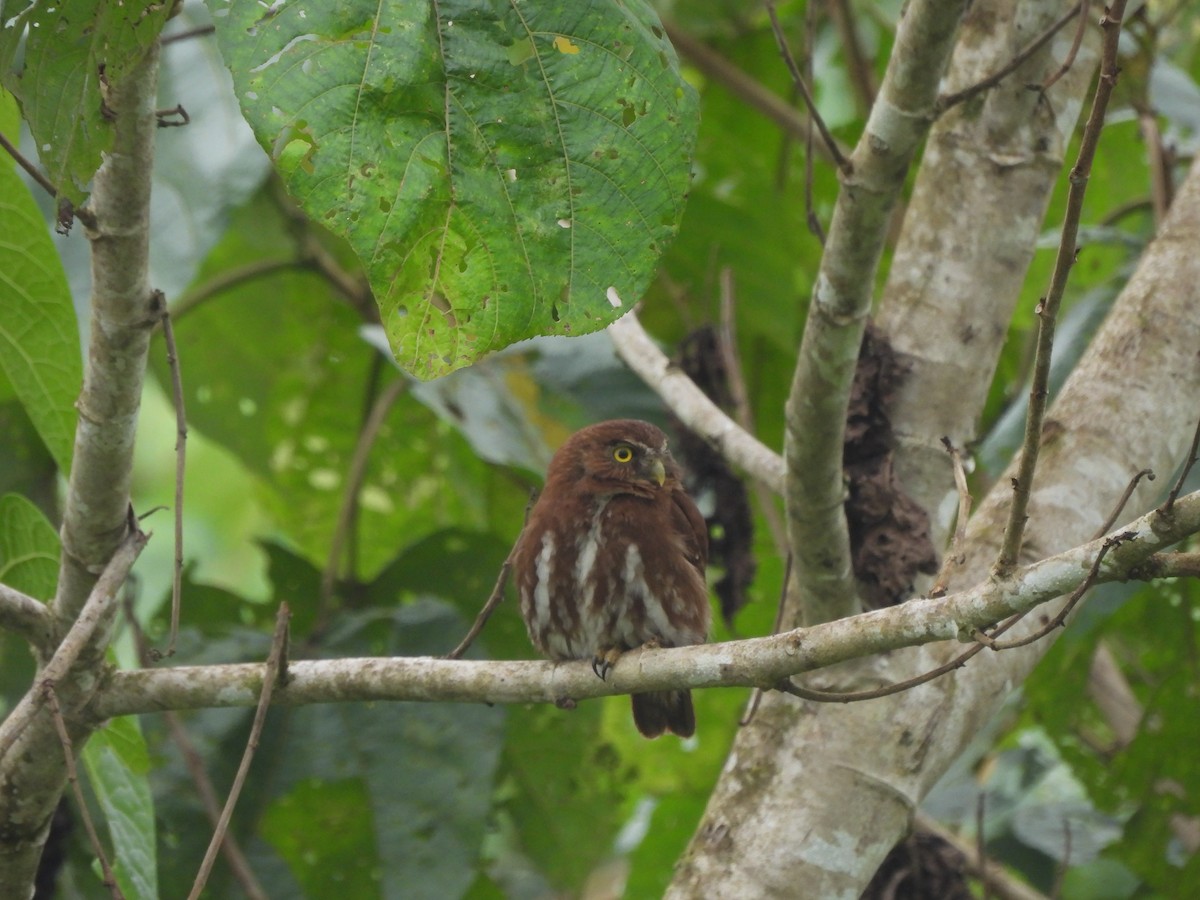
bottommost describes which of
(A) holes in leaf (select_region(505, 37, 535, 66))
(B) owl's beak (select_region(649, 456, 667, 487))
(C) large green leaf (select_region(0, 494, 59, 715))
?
(C) large green leaf (select_region(0, 494, 59, 715))

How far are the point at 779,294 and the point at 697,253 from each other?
422 mm

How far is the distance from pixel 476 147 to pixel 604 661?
1704mm

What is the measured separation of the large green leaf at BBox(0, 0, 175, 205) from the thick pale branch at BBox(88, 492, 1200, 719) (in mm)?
1066

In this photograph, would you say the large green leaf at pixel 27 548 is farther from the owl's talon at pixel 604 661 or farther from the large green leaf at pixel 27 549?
the owl's talon at pixel 604 661

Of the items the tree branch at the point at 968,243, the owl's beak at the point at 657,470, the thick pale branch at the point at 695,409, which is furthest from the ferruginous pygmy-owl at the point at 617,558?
the tree branch at the point at 968,243

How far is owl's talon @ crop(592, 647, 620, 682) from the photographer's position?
106 inches

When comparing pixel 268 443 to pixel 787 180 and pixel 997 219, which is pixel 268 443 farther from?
pixel 997 219

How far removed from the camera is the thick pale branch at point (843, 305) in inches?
82.7

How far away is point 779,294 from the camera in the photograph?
16.7ft

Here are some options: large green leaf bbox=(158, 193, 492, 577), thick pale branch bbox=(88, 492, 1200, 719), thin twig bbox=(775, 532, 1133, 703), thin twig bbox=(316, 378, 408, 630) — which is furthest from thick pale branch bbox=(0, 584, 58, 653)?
large green leaf bbox=(158, 193, 492, 577)

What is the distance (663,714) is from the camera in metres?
3.81

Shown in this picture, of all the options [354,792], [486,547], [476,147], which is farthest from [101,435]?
[486,547]

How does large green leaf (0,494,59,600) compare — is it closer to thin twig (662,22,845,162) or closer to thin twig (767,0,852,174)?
thin twig (767,0,852,174)

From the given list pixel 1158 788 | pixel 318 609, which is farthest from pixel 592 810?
pixel 1158 788
